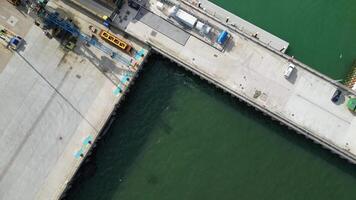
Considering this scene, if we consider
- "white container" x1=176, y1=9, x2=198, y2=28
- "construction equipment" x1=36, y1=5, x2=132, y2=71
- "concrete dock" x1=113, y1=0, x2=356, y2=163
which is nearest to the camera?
"concrete dock" x1=113, y1=0, x2=356, y2=163

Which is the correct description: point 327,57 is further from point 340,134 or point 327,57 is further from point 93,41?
point 93,41

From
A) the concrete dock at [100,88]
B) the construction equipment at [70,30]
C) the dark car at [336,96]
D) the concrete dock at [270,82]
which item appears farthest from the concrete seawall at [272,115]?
the dark car at [336,96]

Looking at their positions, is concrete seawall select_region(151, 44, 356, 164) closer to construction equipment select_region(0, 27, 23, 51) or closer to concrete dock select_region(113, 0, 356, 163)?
concrete dock select_region(113, 0, 356, 163)

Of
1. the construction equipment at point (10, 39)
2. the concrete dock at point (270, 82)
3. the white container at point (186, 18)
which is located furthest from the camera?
the construction equipment at point (10, 39)

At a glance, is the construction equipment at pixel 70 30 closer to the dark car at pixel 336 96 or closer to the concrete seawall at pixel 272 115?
the concrete seawall at pixel 272 115

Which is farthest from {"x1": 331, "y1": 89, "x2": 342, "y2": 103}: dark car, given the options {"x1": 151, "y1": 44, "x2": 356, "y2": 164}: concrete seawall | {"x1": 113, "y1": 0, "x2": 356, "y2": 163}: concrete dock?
{"x1": 151, "y1": 44, "x2": 356, "y2": 164}: concrete seawall

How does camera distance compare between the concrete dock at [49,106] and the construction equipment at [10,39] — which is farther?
the construction equipment at [10,39]

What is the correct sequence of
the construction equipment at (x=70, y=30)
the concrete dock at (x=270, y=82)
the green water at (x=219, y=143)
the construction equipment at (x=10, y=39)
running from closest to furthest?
the concrete dock at (x=270, y=82) → the green water at (x=219, y=143) → the construction equipment at (x=70, y=30) → the construction equipment at (x=10, y=39)
